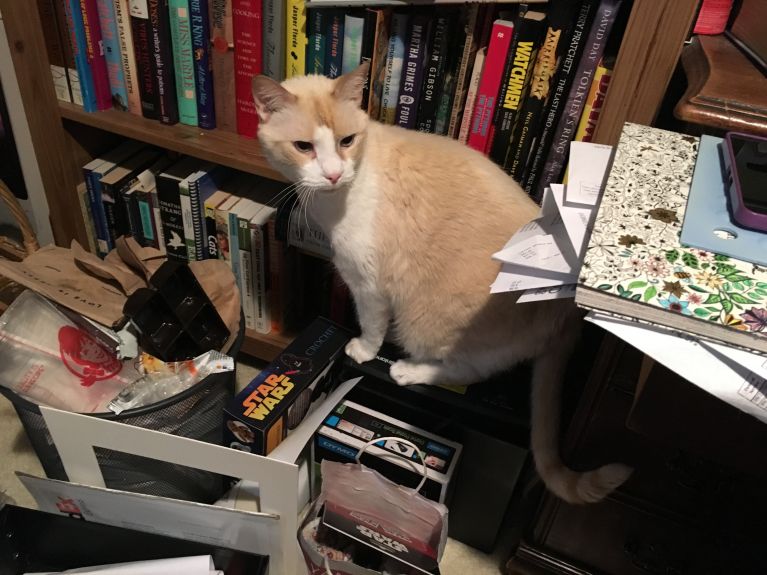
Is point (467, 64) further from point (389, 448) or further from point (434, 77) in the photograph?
point (389, 448)

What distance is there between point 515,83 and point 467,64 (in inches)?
3.6

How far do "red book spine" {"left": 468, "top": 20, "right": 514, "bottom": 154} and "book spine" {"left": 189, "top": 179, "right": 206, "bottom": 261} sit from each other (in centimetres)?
61

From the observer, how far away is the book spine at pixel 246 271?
4.11ft

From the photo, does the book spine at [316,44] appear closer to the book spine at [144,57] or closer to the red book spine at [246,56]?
the red book spine at [246,56]

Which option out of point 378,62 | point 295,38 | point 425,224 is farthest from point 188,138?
point 425,224

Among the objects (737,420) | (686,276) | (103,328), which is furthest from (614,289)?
(103,328)

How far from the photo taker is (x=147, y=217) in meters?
1.35

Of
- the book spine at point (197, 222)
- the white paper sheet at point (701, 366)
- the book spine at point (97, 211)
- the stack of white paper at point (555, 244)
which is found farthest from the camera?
the book spine at point (97, 211)

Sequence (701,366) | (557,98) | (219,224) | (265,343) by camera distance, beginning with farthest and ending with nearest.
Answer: (265,343)
(219,224)
(557,98)
(701,366)

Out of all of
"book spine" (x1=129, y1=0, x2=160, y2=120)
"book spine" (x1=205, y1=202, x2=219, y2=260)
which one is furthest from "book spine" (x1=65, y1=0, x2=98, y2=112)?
"book spine" (x1=205, y1=202, x2=219, y2=260)

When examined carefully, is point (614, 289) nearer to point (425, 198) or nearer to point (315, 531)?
point (425, 198)

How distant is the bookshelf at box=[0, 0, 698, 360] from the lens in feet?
2.63

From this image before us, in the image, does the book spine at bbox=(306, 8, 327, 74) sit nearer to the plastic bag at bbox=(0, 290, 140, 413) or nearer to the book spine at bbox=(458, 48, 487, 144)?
the book spine at bbox=(458, 48, 487, 144)

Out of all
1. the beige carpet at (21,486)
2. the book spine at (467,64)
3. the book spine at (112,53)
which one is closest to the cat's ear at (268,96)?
the book spine at (467,64)
